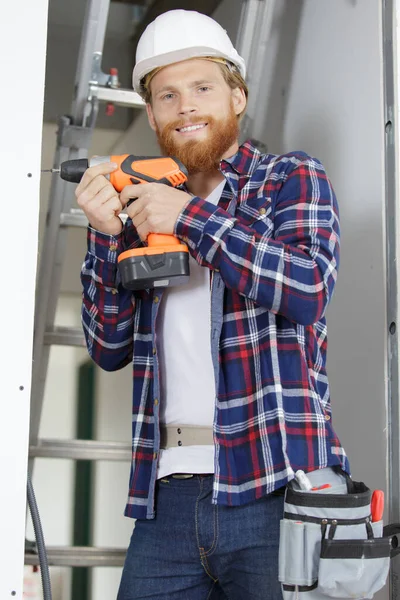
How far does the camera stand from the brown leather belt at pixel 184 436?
1.56 meters

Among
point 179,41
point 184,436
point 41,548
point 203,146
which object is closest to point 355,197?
point 203,146

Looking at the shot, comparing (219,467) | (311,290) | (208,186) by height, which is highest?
(208,186)

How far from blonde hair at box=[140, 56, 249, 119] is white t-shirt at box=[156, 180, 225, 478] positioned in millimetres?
459

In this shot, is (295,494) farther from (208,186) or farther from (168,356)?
(208,186)

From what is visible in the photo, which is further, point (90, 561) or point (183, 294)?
point (90, 561)

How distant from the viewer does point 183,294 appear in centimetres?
167

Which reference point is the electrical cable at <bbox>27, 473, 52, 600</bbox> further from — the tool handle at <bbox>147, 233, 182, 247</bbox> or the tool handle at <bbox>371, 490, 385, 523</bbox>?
the tool handle at <bbox>371, 490, 385, 523</bbox>

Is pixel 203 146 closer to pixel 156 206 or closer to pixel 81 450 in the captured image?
pixel 156 206

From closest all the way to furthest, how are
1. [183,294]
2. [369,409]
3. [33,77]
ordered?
[33,77]
[183,294]
[369,409]

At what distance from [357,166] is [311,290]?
74 centimetres

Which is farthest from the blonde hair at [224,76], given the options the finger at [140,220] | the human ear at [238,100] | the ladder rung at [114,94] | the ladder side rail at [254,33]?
the ladder side rail at [254,33]

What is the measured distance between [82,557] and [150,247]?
1.19m

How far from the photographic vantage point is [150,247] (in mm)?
1519

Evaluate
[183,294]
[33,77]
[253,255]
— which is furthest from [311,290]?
[33,77]
